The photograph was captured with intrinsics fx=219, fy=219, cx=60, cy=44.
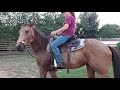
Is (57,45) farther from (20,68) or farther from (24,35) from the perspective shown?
(20,68)

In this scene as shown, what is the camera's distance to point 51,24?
5500 mm

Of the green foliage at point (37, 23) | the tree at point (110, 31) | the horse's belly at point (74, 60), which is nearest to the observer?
the horse's belly at point (74, 60)

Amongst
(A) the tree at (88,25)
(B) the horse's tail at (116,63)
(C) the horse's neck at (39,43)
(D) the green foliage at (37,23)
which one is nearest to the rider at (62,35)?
(C) the horse's neck at (39,43)

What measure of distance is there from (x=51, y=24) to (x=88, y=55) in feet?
8.48

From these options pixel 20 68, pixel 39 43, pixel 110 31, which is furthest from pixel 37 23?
pixel 39 43

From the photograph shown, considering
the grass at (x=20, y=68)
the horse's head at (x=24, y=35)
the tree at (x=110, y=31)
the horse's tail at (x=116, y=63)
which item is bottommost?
the grass at (x=20, y=68)

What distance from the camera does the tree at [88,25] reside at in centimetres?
481

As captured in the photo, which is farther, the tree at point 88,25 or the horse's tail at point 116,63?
the tree at point 88,25

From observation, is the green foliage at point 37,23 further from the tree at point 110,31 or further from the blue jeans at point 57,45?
the blue jeans at point 57,45

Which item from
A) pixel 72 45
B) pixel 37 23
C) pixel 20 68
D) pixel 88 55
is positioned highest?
pixel 37 23

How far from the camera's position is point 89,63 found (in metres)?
3.10
